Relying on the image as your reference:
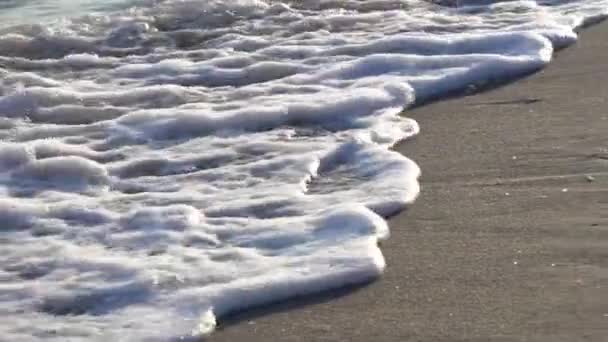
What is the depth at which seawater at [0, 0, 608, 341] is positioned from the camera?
3.51 m

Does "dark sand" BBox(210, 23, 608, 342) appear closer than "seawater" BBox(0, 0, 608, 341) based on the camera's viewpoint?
Yes

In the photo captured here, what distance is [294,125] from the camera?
16.7 ft

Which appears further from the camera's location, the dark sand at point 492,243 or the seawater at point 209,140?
the seawater at point 209,140

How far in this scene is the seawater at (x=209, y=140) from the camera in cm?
351

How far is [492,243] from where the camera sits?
→ 3668mm

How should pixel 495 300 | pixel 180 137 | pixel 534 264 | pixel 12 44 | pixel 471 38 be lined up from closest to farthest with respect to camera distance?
pixel 495 300 → pixel 534 264 → pixel 180 137 → pixel 471 38 → pixel 12 44

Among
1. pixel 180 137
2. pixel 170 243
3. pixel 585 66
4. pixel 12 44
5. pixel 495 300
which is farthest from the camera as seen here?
pixel 12 44

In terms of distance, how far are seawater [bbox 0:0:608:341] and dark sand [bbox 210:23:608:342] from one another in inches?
4.3

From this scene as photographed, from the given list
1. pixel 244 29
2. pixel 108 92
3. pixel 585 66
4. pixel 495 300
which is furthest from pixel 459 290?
pixel 244 29

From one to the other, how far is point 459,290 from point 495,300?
12 centimetres

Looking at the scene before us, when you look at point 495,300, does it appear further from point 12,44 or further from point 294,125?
point 12,44

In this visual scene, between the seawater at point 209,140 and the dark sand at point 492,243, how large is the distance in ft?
0.36

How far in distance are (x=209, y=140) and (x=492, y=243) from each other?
161 cm

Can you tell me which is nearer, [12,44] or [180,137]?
[180,137]
